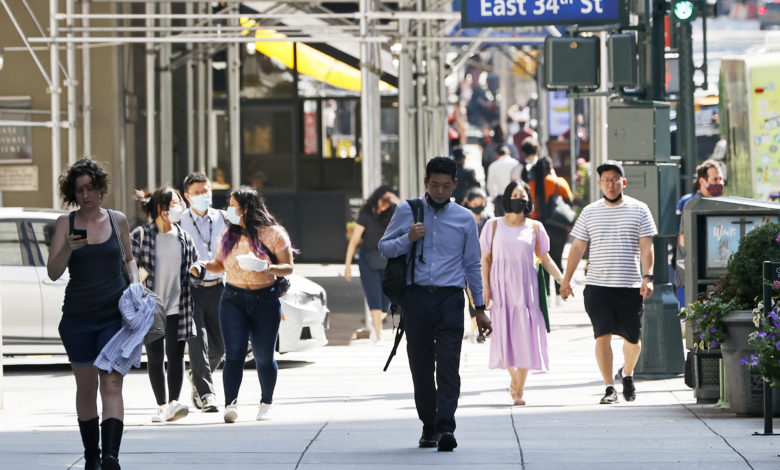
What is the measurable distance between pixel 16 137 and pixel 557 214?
7.20 metres

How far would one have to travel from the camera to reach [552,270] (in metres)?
11.8

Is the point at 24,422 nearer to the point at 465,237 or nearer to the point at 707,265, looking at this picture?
the point at 465,237

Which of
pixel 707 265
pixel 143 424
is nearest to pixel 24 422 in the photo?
pixel 143 424

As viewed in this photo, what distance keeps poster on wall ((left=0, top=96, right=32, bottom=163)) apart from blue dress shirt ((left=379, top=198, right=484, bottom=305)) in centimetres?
1201

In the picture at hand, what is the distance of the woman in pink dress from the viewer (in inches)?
452

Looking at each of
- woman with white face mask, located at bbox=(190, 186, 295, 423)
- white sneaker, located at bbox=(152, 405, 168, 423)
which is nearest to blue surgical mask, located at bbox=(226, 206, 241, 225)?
woman with white face mask, located at bbox=(190, 186, 295, 423)

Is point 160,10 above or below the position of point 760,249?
above

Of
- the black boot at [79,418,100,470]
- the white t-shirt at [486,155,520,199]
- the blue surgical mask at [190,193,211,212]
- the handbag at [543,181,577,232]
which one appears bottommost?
the black boot at [79,418,100,470]

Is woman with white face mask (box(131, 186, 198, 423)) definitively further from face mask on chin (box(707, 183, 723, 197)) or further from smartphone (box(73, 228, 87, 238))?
face mask on chin (box(707, 183, 723, 197))

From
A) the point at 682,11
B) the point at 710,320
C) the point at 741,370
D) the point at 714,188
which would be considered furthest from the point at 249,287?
the point at 714,188

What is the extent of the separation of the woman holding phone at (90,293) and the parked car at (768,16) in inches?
1646

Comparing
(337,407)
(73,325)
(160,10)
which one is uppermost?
(160,10)

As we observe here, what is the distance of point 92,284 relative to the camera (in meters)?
7.89

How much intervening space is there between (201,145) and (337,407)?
1351cm
